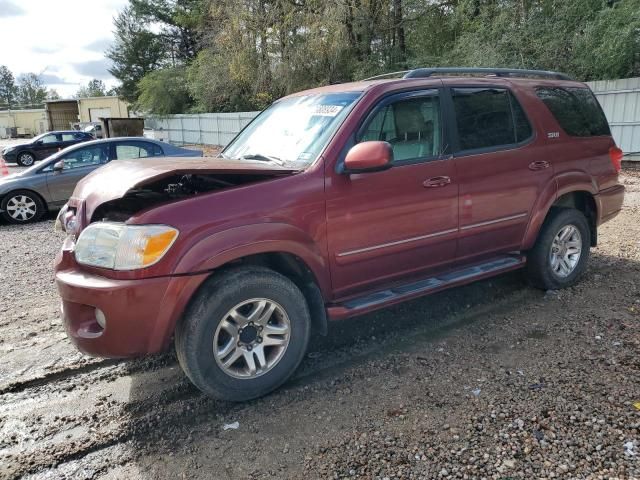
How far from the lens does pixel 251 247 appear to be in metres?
3.01

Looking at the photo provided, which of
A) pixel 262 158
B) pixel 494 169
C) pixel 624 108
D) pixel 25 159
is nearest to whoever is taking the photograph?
pixel 262 158

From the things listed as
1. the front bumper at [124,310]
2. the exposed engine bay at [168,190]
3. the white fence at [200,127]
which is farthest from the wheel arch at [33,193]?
the white fence at [200,127]

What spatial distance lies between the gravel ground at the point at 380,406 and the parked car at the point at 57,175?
550 cm

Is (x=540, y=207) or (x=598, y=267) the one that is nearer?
(x=540, y=207)

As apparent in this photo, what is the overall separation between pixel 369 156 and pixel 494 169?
4.97ft

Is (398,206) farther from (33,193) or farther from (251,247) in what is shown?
(33,193)

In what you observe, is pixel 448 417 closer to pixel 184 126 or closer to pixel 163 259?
pixel 163 259

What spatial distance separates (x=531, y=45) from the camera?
15.2 meters

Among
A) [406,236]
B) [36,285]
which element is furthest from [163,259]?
[36,285]

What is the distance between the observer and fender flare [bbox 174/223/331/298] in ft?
9.35

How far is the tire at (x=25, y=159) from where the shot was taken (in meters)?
20.8

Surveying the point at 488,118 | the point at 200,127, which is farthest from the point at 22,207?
the point at 200,127

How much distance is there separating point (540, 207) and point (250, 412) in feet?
10.4

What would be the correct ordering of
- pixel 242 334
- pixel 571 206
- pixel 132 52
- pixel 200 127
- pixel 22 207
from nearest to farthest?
1. pixel 242 334
2. pixel 571 206
3. pixel 22 207
4. pixel 200 127
5. pixel 132 52
